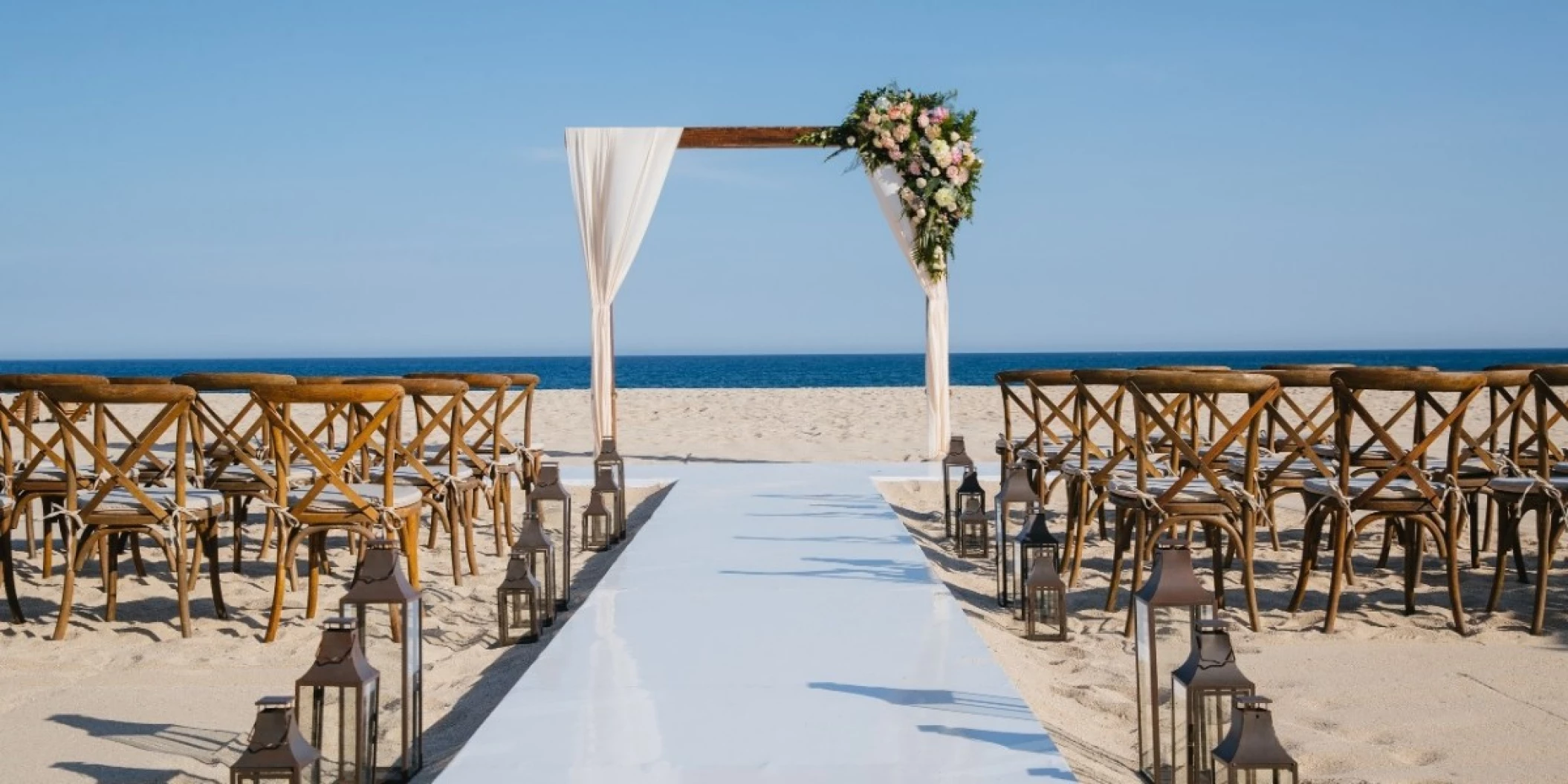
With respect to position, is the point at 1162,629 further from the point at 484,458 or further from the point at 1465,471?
the point at 484,458

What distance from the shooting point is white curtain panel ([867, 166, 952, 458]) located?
28.6 ft

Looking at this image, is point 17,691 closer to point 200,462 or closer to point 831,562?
point 200,462

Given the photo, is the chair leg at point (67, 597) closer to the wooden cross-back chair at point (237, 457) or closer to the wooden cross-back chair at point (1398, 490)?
the wooden cross-back chair at point (237, 457)

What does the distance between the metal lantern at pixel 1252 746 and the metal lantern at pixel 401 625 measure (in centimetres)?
162

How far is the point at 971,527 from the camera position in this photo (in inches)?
221

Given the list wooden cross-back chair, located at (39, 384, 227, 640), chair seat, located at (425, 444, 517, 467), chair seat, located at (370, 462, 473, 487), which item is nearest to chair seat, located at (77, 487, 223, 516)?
wooden cross-back chair, located at (39, 384, 227, 640)

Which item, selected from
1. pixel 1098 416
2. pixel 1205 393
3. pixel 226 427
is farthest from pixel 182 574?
pixel 1098 416

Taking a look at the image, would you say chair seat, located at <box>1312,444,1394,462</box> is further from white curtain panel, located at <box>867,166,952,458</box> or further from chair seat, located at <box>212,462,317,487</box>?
chair seat, located at <box>212,462,317,487</box>

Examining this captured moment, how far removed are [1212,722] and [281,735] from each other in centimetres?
163

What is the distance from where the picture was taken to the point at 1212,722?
2.26 metres

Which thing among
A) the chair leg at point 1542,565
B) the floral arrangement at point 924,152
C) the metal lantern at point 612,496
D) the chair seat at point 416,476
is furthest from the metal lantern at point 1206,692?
the floral arrangement at point 924,152

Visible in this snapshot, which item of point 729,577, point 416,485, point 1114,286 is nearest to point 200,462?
point 416,485

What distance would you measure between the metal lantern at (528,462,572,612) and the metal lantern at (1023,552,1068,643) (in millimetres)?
1560

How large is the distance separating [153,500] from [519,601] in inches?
51.6
